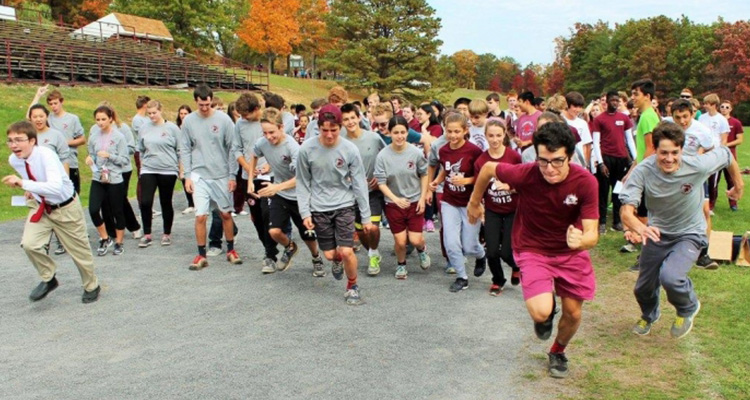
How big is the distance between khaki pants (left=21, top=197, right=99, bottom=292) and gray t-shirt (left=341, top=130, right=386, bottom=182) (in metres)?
3.21

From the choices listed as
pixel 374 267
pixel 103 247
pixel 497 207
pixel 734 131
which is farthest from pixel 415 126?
pixel 734 131

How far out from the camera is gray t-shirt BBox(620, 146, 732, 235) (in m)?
5.05

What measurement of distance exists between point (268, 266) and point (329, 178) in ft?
5.88

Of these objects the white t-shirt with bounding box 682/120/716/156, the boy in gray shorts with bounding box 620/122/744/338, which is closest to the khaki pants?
the boy in gray shorts with bounding box 620/122/744/338

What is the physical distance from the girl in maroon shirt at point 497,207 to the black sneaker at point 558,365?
1.96 metres

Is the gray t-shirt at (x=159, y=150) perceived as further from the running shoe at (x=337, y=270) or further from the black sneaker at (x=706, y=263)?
the black sneaker at (x=706, y=263)

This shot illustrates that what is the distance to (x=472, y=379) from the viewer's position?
4.49m

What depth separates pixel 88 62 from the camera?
31047 millimetres

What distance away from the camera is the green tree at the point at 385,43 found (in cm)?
4941

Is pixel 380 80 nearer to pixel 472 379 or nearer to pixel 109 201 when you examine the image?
pixel 109 201

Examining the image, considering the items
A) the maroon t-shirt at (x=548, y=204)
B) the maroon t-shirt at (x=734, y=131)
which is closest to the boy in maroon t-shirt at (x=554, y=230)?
the maroon t-shirt at (x=548, y=204)

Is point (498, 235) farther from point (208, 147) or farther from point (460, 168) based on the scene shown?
point (208, 147)

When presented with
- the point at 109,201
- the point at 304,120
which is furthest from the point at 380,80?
the point at 109,201

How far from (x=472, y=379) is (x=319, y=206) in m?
2.67
